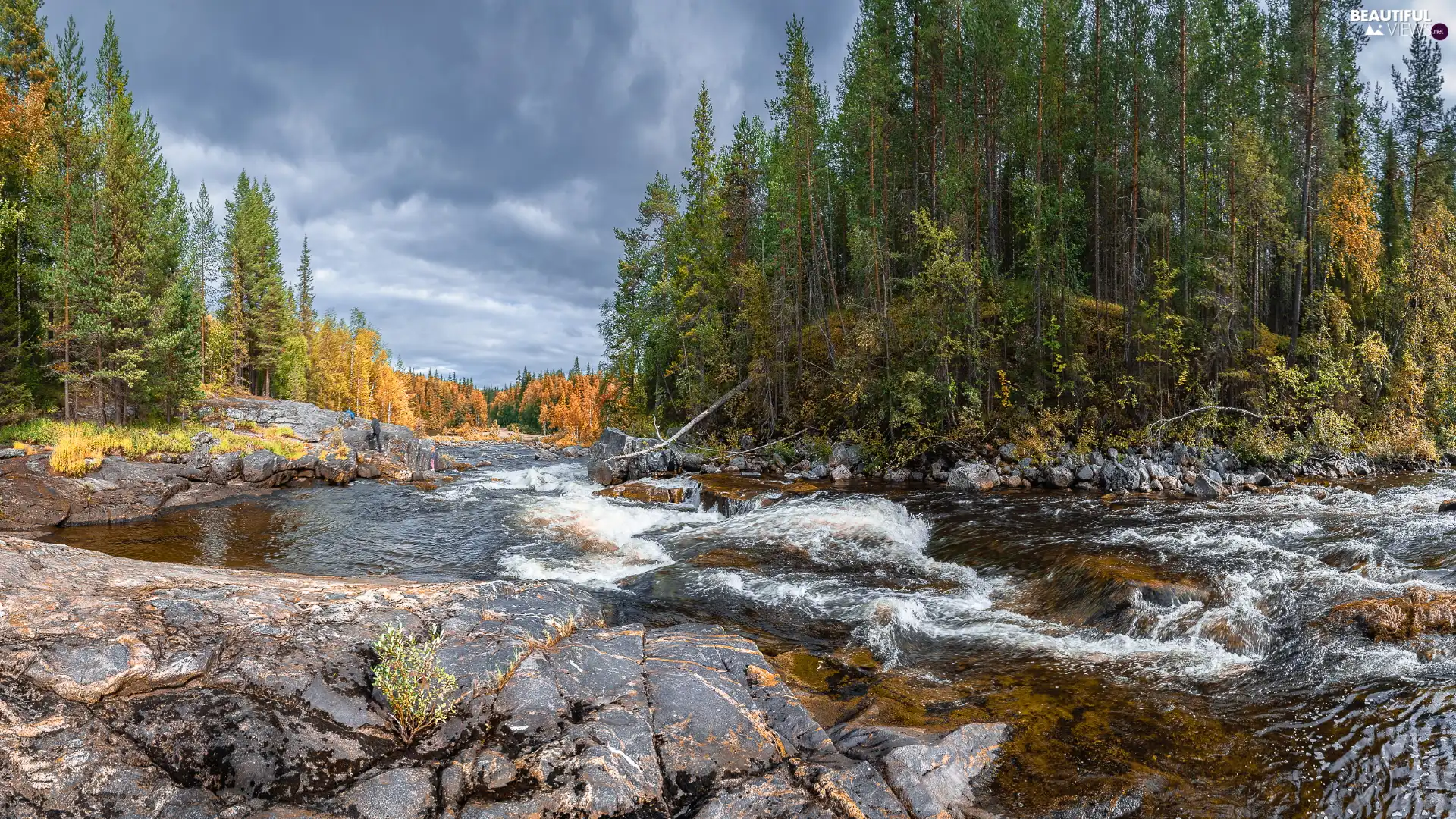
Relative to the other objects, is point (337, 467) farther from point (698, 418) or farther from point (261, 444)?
point (698, 418)

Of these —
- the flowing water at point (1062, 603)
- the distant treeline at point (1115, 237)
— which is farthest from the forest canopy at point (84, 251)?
the distant treeline at point (1115, 237)

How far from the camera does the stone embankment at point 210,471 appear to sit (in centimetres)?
1673

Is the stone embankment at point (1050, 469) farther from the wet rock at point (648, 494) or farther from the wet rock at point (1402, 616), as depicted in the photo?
the wet rock at point (1402, 616)

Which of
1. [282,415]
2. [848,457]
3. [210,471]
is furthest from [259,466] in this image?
[848,457]

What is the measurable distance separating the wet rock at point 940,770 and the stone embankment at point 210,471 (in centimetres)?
2273

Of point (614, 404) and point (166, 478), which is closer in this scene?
point (166, 478)

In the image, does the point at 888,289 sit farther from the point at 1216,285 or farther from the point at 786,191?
the point at 1216,285

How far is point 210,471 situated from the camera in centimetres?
2255

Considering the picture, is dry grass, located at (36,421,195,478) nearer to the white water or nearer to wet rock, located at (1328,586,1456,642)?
the white water

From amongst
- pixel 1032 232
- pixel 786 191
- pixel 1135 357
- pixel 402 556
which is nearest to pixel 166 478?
pixel 402 556

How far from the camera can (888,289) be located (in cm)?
2706

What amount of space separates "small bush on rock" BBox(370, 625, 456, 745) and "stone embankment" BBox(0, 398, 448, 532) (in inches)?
739

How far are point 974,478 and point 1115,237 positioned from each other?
565 inches

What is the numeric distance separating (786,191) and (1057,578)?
23.4 meters
